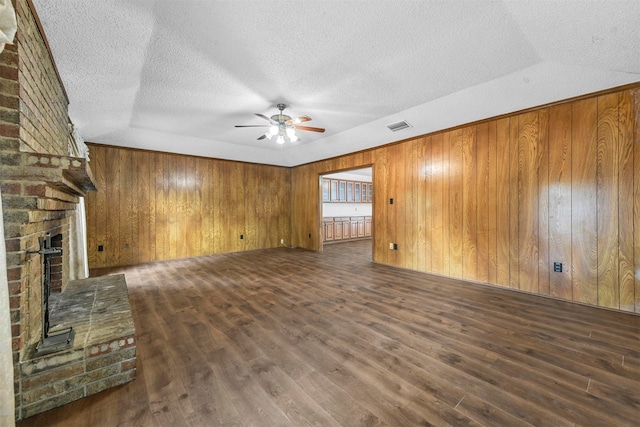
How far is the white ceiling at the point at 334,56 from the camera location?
1.90 metres

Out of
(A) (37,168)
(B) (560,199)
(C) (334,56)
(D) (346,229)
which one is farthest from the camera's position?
(D) (346,229)

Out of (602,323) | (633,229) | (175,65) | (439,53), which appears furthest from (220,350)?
(633,229)

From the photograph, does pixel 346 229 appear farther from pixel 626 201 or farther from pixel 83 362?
pixel 83 362

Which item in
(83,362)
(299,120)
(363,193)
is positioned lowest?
(83,362)

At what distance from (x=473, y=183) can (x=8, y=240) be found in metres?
4.72

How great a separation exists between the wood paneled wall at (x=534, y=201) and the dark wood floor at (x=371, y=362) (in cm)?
46

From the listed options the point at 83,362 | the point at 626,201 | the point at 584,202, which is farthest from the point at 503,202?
the point at 83,362

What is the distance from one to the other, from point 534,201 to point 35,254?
4.87 metres

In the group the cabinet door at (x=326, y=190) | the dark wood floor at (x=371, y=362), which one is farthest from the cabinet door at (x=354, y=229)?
the dark wood floor at (x=371, y=362)

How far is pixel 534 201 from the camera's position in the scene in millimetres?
3270

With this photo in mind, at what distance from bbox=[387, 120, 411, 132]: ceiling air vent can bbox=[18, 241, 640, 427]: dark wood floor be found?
2639 millimetres

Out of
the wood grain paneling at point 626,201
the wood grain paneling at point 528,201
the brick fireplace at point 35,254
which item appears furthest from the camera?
the wood grain paneling at point 528,201

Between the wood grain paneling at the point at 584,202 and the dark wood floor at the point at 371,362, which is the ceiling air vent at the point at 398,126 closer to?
the wood grain paneling at the point at 584,202

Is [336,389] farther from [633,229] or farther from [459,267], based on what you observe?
[633,229]
